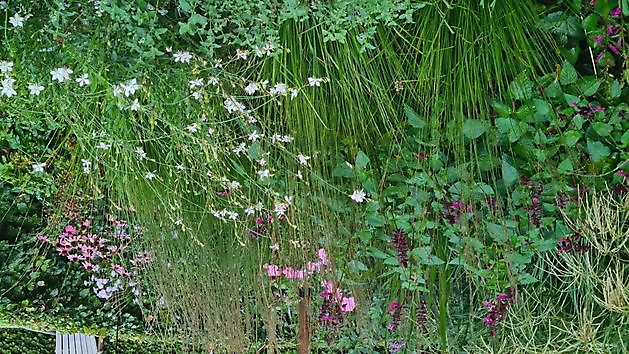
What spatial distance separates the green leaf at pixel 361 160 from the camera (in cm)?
127

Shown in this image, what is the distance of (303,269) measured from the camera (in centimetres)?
146

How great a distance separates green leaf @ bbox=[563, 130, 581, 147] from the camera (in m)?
1.21

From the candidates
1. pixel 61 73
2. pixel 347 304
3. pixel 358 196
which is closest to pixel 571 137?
pixel 358 196

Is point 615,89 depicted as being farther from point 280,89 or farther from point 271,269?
point 271,269

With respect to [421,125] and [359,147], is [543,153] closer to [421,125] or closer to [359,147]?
[421,125]

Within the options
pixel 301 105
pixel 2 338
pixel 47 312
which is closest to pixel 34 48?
pixel 301 105

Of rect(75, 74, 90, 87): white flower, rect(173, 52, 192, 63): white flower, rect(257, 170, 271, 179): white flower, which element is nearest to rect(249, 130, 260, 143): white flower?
rect(257, 170, 271, 179): white flower

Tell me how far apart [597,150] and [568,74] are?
15 centimetres

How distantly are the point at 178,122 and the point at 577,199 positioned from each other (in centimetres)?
79

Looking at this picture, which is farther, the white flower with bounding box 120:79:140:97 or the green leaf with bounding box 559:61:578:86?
the green leaf with bounding box 559:61:578:86

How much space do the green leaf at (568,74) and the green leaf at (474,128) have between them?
16 centimetres

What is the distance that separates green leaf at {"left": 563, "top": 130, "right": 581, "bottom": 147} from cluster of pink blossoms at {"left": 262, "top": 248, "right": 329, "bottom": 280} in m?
0.53

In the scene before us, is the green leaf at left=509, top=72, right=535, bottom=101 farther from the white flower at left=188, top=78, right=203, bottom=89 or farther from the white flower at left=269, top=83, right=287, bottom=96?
the white flower at left=188, top=78, right=203, bottom=89

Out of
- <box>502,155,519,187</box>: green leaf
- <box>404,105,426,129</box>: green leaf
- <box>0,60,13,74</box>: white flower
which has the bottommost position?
<box>502,155,519,187</box>: green leaf
